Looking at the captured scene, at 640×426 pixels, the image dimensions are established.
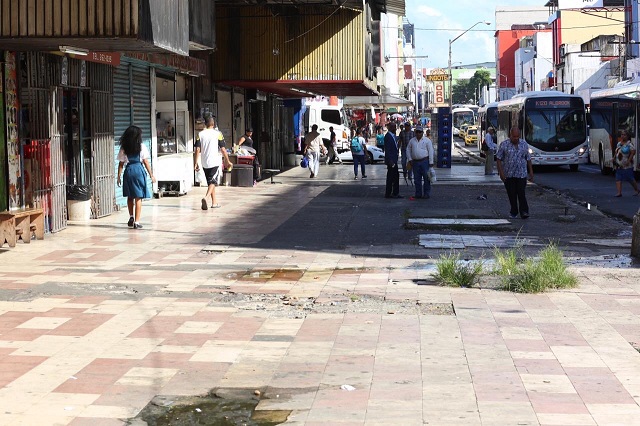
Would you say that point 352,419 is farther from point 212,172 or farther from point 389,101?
point 389,101

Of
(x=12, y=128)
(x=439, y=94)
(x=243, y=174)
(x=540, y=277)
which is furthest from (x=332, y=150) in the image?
(x=439, y=94)

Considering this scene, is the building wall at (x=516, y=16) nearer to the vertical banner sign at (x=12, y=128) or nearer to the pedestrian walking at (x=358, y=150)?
the pedestrian walking at (x=358, y=150)

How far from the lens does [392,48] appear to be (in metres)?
115

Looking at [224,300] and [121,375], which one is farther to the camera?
[224,300]

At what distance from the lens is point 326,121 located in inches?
2088

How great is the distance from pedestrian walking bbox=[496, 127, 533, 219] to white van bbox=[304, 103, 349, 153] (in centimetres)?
3219

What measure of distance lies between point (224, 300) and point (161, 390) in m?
3.51

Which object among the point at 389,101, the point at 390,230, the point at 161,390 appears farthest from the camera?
the point at 389,101

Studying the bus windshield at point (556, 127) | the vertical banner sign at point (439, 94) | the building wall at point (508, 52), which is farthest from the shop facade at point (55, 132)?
the building wall at point (508, 52)

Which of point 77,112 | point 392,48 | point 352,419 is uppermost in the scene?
point 392,48

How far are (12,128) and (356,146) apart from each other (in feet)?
62.2

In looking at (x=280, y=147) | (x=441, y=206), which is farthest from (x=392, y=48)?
(x=441, y=206)

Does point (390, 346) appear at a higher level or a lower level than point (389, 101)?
lower

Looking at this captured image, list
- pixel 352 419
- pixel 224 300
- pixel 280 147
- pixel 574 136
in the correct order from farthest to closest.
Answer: pixel 280 147 → pixel 574 136 → pixel 224 300 → pixel 352 419
